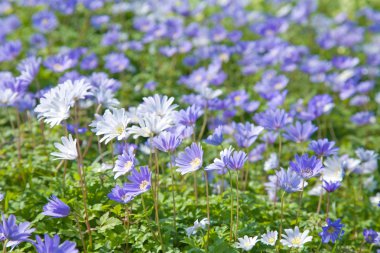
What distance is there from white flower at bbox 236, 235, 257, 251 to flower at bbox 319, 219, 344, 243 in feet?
1.21

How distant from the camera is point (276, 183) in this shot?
3.49 meters

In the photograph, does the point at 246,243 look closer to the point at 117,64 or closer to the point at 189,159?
the point at 189,159

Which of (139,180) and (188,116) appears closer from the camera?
(139,180)

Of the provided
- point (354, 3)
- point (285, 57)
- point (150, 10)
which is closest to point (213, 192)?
point (285, 57)

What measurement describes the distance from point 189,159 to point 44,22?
363cm

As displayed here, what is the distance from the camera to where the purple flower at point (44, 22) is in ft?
19.2

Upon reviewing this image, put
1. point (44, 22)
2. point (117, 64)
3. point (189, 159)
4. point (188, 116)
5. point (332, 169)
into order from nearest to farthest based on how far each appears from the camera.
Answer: point (189, 159) → point (188, 116) → point (332, 169) → point (117, 64) → point (44, 22)

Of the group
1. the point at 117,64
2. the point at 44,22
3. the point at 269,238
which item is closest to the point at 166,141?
the point at 269,238

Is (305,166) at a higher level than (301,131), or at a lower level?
lower

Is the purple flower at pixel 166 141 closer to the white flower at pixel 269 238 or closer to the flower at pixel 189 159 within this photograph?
the flower at pixel 189 159

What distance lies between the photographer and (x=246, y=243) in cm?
277

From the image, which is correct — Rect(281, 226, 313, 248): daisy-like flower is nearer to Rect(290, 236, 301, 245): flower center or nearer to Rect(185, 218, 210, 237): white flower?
Rect(290, 236, 301, 245): flower center

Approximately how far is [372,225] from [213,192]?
101 cm

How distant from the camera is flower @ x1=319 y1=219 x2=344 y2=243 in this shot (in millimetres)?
2896
